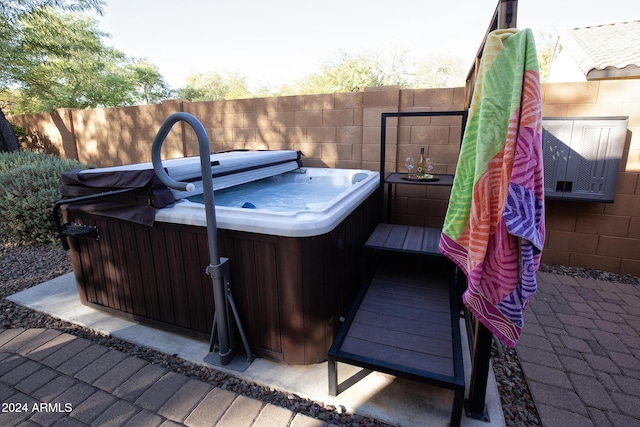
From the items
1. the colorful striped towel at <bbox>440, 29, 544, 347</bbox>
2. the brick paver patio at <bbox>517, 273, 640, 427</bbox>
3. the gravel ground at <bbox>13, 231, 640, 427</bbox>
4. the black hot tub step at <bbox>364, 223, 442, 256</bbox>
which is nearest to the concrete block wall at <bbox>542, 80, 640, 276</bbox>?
the gravel ground at <bbox>13, 231, 640, 427</bbox>

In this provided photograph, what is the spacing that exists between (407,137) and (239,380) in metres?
2.72

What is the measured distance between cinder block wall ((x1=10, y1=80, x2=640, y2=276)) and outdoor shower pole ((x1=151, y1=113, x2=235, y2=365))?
7.68 feet

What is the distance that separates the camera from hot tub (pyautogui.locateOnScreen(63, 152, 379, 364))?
5.48 ft

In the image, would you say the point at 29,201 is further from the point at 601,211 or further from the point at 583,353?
the point at 601,211

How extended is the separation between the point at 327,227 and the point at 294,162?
2.30 metres

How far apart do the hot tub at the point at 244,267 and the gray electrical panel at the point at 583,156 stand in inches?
70.8

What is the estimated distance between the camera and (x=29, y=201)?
3.54 meters

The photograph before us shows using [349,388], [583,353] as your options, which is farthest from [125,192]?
[583,353]

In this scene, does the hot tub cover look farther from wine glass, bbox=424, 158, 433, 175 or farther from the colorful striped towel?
wine glass, bbox=424, 158, 433, 175

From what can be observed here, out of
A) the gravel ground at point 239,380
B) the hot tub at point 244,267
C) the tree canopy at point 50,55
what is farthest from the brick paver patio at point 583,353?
the tree canopy at point 50,55

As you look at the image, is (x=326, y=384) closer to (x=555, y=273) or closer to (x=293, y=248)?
(x=293, y=248)

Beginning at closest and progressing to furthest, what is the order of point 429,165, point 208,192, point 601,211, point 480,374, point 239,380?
point 480,374 → point 208,192 → point 239,380 → point 601,211 → point 429,165

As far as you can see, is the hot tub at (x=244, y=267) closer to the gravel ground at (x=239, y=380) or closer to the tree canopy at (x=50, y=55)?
the gravel ground at (x=239, y=380)

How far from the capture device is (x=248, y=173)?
10.3ft
